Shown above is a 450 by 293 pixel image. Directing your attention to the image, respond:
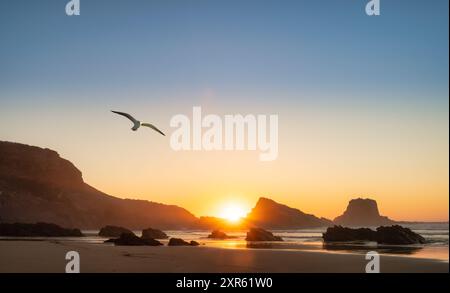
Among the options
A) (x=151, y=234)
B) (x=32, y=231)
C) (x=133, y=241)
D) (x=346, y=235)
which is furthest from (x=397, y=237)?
(x=32, y=231)

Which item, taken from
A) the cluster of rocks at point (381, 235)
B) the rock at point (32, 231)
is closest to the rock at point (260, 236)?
the cluster of rocks at point (381, 235)

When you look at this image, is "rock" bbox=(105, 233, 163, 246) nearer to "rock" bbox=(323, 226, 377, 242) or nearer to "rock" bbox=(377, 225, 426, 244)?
"rock" bbox=(323, 226, 377, 242)

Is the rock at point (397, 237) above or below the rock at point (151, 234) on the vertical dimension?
above

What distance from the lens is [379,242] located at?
6450cm

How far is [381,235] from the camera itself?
217 ft

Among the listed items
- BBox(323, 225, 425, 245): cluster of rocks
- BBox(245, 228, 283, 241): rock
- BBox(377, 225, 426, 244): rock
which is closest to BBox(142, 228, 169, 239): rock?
BBox(245, 228, 283, 241): rock

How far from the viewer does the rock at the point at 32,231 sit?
301ft

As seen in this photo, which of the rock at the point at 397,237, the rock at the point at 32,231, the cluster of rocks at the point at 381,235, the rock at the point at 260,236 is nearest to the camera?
the rock at the point at 397,237

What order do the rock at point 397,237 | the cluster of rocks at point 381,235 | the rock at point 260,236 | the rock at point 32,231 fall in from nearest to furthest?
1. the rock at point 397,237
2. the cluster of rocks at point 381,235
3. the rock at point 260,236
4. the rock at point 32,231

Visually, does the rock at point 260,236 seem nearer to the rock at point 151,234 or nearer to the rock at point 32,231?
the rock at point 151,234

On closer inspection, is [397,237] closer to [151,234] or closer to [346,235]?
[346,235]
